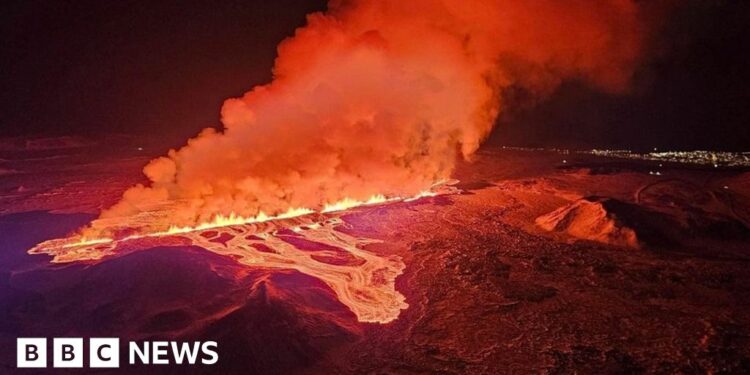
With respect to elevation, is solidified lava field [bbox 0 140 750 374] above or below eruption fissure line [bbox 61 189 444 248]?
below

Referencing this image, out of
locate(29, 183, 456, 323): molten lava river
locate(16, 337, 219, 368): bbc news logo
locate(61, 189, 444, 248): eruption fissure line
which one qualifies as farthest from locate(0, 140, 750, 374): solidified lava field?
locate(61, 189, 444, 248): eruption fissure line

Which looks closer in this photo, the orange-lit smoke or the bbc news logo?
the bbc news logo

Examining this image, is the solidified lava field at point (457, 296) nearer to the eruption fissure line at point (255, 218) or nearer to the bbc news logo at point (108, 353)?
the bbc news logo at point (108, 353)

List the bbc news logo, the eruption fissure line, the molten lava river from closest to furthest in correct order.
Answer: the bbc news logo
the molten lava river
the eruption fissure line

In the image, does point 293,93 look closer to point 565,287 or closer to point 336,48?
point 336,48

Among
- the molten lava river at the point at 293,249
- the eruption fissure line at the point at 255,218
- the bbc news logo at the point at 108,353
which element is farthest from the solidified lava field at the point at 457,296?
the eruption fissure line at the point at 255,218

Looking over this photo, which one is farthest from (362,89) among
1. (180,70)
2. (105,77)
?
(105,77)

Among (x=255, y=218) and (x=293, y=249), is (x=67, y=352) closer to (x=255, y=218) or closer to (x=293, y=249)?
(x=293, y=249)

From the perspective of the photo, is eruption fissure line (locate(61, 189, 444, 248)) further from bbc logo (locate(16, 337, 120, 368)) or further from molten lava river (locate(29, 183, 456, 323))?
bbc logo (locate(16, 337, 120, 368))

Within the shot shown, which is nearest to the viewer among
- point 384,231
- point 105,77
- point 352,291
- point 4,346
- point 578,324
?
point 4,346
